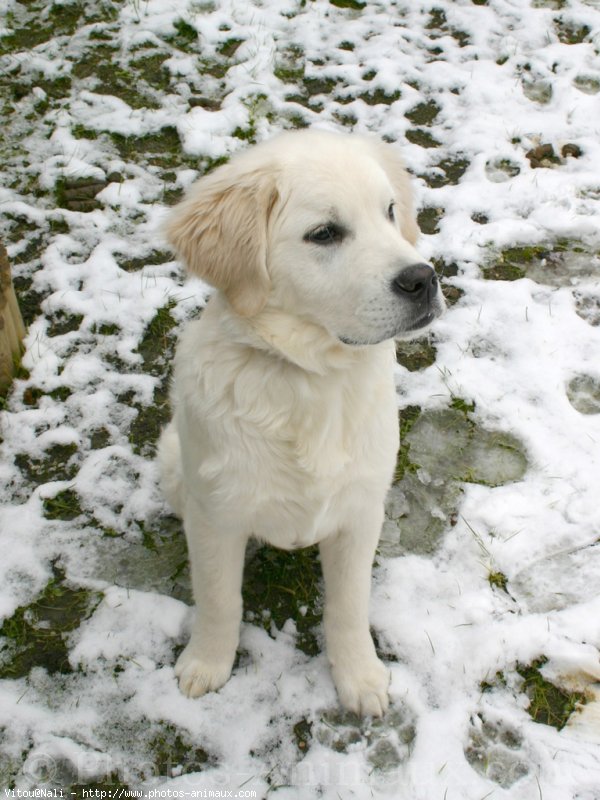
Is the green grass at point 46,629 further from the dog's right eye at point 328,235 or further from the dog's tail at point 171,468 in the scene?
the dog's right eye at point 328,235

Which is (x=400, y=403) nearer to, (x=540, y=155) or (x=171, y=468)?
(x=171, y=468)

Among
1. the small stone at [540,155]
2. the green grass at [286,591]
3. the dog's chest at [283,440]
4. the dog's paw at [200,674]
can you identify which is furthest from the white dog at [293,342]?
the small stone at [540,155]

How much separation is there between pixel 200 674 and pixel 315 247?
140 cm

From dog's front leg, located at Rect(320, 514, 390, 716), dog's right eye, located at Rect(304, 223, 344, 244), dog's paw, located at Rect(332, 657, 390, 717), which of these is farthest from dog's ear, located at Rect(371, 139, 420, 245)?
dog's paw, located at Rect(332, 657, 390, 717)

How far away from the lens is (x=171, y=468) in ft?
9.32

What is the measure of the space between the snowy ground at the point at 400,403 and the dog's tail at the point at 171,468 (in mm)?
170

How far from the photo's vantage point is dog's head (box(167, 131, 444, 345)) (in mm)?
2025

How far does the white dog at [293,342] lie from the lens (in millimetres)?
2061

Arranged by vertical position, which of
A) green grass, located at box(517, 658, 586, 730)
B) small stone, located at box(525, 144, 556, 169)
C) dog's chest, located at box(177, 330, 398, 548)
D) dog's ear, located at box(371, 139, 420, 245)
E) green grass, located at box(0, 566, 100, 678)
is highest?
dog's ear, located at box(371, 139, 420, 245)

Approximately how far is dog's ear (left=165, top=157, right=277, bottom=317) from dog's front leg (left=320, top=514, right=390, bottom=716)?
82cm

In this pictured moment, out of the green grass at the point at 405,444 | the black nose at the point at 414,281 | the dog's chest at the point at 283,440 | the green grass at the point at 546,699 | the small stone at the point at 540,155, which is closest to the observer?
the black nose at the point at 414,281

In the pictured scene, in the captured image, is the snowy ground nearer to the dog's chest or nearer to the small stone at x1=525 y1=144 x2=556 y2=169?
the small stone at x1=525 y1=144 x2=556 y2=169

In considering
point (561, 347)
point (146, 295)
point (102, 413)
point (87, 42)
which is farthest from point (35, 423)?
point (87, 42)

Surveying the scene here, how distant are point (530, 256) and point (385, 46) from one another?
79.6 inches
